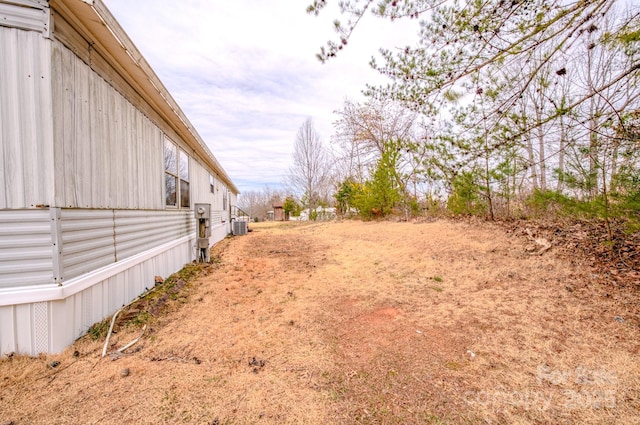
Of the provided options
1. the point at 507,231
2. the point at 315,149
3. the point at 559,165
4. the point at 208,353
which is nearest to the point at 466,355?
the point at 208,353

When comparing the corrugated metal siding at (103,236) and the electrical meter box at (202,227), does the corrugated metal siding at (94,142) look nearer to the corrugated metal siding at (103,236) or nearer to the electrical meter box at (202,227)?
the corrugated metal siding at (103,236)

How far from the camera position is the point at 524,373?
2.04 meters

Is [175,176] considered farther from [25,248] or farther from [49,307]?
[49,307]

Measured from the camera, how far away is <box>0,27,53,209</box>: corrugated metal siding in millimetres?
2059

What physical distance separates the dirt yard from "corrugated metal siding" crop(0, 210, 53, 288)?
0.60 m

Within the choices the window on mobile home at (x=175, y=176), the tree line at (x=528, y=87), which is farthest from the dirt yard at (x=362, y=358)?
the window on mobile home at (x=175, y=176)

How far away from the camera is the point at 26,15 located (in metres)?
2.10

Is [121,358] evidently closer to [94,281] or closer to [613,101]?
[94,281]

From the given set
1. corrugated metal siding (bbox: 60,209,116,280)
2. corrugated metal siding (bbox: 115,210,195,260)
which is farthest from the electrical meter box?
corrugated metal siding (bbox: 60,209,116,280)

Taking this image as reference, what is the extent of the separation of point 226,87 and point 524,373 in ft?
39.0

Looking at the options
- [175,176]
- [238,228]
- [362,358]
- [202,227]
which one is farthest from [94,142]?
[238,228]

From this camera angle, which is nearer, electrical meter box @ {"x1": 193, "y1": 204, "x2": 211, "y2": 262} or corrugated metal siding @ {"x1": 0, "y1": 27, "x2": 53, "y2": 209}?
corrugated metal siding @ {"x1": 0, "y1": 27, "x2": 53, "y2": 209}

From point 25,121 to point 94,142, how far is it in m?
0.68

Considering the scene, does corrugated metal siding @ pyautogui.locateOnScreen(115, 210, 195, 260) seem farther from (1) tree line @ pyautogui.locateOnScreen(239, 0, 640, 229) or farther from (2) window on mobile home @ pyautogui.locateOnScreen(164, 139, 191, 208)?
(1) tree line @ pyautogui.locateOnScreen(239, 0, 640, 229)
